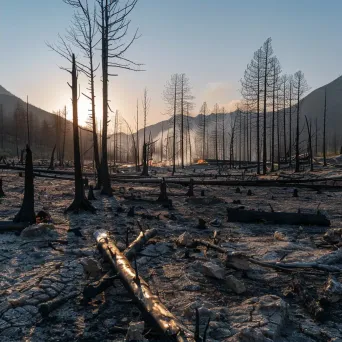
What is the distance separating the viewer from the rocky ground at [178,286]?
10.2 ft

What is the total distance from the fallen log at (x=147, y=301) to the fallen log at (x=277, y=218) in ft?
14.1

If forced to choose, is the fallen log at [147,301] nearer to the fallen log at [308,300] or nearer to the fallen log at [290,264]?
the fallen log at [308,300]

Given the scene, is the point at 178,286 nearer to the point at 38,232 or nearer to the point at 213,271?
the point at 213,271

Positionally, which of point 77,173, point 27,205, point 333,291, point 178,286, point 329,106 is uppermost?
point 329,106

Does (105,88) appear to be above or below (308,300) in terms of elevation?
above

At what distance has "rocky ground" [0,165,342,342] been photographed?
3102 mm

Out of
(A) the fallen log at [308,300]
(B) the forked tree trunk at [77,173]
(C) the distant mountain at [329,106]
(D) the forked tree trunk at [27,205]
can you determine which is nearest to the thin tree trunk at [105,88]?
(B) the forked tree trunk at [77,173]

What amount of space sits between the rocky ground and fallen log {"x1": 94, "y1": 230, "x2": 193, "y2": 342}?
0.15 meters

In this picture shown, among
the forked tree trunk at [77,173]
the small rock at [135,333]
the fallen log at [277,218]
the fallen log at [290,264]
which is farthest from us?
the forked tree trunk at [77,173]

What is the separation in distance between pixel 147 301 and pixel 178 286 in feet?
3.35

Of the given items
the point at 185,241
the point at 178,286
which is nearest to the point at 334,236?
the point at 185,241

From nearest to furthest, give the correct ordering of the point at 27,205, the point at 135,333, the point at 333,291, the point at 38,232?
the point at 135,333 → the point at 333,291 → the point at 38,232 → the point at 27,205

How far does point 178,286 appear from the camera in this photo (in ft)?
13.6

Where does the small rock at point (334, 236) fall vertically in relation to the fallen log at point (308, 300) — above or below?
above
